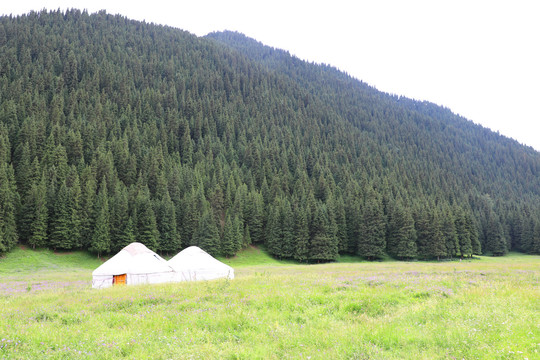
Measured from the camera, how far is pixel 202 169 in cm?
10125

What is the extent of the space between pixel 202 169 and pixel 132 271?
74.0 metres

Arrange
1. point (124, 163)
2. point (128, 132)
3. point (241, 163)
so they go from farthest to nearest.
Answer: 1. point (241, 163)
2. point (128, 132)
3. point (124, 163)

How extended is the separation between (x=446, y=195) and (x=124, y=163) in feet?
431

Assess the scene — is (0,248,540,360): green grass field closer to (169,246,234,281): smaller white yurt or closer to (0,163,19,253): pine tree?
(169,246,234,281): smaller white yurt

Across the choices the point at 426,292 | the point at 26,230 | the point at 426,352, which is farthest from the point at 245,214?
the point at 426,352

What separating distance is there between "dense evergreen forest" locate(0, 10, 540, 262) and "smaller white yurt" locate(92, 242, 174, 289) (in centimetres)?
3492

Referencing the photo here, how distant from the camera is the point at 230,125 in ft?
474

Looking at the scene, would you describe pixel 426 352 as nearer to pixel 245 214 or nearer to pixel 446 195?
pixel 245 214

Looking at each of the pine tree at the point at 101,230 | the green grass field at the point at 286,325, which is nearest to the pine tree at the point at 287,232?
the pine tree at the point at 101,230

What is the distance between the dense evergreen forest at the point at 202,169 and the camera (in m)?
67.7

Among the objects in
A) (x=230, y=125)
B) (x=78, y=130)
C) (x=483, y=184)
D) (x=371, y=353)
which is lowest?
(x=371, y=353)

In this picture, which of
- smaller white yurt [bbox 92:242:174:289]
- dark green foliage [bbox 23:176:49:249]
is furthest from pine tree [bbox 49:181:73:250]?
smaller white yurt [bbox 92:242:174:289]

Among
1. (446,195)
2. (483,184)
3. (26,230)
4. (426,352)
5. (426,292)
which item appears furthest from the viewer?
(483,184)

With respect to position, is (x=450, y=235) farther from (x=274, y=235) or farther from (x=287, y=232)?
(x=274, y=235)
